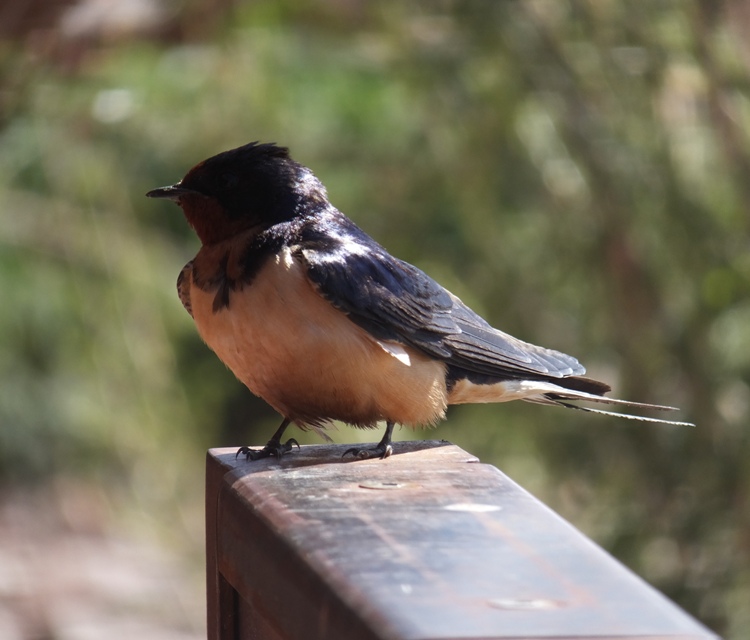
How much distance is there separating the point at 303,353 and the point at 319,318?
0.35 feet

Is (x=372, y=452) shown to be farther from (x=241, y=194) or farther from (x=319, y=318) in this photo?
(x=241, y=194)

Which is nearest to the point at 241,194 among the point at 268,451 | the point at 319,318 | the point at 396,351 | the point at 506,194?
the point at 319,318

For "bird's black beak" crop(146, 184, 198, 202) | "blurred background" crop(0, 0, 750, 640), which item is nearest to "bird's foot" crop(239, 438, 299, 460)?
"bird's black beak" crop(146, 184, 198, 202)

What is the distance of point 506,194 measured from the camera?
5082 mm

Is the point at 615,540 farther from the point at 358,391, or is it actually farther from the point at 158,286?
the point at 158,286

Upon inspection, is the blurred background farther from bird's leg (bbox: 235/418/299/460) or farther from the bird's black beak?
bird's leg (bbox: 235/418/299/460)

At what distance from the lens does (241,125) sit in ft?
18.6

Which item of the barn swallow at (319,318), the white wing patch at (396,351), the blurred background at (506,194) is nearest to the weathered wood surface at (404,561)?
the barn swallow at (319,318)

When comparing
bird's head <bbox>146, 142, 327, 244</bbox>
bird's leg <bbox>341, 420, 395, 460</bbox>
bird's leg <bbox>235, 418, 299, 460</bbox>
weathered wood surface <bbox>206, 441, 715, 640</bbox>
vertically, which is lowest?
bird's leg <bbox>341, 420, 395, 460</bbox>

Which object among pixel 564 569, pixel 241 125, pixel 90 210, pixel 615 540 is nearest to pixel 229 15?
pixel 241 125

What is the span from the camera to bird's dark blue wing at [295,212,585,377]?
3033mm

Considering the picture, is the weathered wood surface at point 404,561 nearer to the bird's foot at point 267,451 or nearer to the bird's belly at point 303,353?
the bird's foot at point 267,451

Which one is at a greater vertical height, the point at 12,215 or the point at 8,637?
the point at 12,215

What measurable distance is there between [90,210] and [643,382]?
2.44 m
